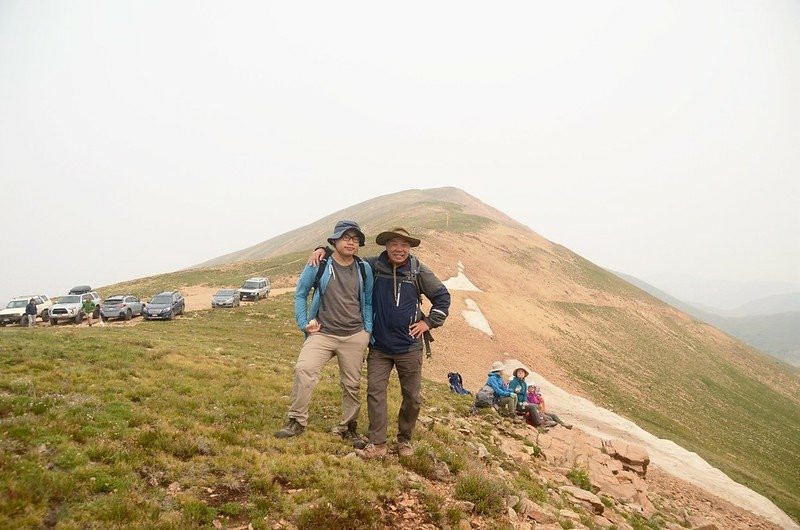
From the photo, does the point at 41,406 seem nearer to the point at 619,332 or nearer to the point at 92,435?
the point at 92,435

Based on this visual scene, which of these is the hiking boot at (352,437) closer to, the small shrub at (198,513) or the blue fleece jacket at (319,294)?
the blue fleece jacket at (319,294)

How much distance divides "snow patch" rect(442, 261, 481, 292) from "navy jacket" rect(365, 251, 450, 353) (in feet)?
109

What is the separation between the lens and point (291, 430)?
7.37 meters

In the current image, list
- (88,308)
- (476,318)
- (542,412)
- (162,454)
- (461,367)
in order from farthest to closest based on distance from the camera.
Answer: (476,318) → (88,308) → (461,367) → (542,412) → (162,454)

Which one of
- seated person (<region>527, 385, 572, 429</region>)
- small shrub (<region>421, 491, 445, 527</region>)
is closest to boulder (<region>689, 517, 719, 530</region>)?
seated person (<region>527, 385, 572, 429</region>)

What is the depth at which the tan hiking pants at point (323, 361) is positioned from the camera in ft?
23.0

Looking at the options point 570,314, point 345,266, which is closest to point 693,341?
point 570,314

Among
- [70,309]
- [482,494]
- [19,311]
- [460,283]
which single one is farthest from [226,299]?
[482,494]

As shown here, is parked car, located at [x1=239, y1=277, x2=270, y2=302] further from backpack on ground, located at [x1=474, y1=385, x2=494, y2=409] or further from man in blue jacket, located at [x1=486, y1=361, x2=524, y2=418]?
backpack on ground, located at [x1=474, y1=385, x2=494, y2=409]

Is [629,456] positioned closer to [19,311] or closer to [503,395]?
[503,395]

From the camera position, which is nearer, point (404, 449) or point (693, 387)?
point (404, 449)

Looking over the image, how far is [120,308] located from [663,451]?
110 ft

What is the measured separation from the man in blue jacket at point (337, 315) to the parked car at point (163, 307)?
77.1ft

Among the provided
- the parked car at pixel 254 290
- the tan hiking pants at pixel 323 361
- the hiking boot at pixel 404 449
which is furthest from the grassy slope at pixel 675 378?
the tan hiking pants at pixel 323 361
